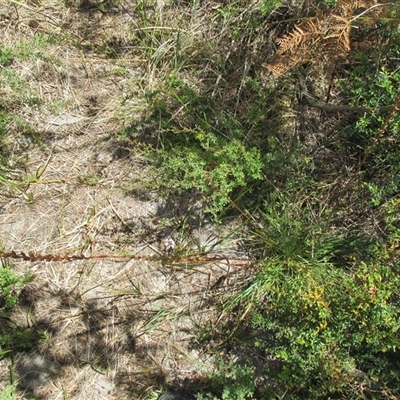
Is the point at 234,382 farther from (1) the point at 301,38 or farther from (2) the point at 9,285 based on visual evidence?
(1) the point at 301,38

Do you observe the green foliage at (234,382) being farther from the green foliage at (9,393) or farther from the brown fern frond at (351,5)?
the brown fern frond at (351,5)

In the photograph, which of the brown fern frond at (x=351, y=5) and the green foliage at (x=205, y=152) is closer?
the brown fern frond at (x=351, y=5)

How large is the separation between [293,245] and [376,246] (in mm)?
515

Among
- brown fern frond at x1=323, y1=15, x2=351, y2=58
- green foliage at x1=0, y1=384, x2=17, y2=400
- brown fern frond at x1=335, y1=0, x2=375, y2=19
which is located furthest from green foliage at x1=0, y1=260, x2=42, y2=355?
brown fern frond at x1=335, y1=0, x2=375, y2=19

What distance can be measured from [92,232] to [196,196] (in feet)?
2.56

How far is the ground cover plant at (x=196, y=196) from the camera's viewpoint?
2.93 meters

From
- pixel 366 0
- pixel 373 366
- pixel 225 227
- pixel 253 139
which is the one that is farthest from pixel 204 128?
pixel 373 366

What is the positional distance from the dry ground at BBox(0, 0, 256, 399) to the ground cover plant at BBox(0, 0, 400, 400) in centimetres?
1

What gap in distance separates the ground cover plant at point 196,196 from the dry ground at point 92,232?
0.01m

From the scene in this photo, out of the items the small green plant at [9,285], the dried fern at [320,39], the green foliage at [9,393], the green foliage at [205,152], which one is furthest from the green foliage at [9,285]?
the dried fern at [320,39]

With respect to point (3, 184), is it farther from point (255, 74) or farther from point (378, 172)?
point (378, 172)

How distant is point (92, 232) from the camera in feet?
10.9

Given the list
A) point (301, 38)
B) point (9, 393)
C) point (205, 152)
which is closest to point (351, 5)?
point (301, 38)

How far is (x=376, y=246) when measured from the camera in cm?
297
